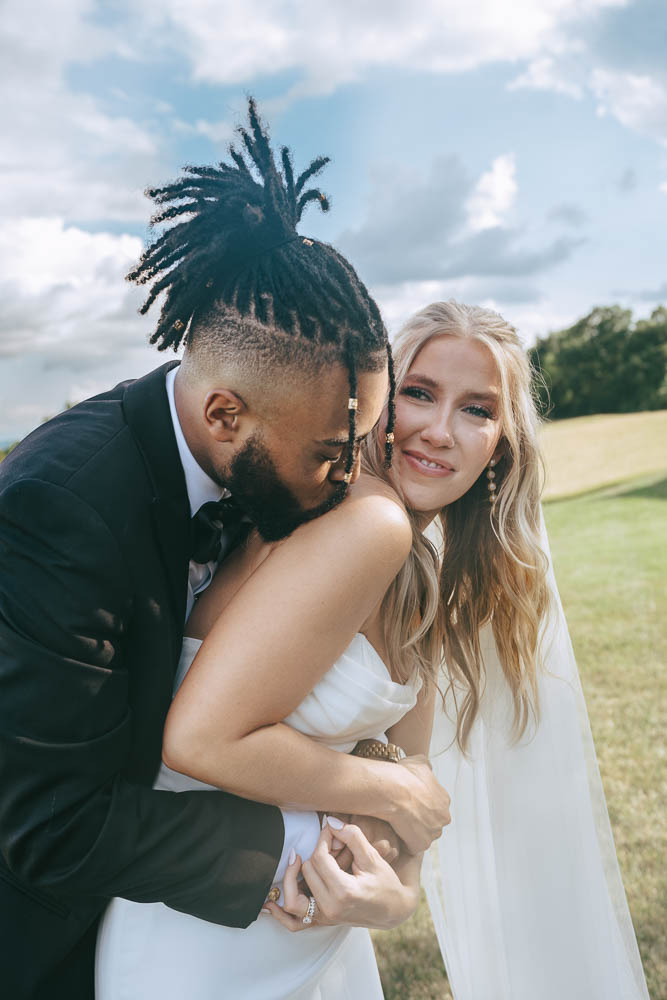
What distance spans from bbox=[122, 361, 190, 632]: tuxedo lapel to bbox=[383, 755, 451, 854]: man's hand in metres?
0.81

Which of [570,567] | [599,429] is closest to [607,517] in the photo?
[570,567]

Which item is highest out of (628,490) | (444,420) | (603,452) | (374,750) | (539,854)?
(444,420)

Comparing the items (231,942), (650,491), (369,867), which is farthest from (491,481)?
(650,491)

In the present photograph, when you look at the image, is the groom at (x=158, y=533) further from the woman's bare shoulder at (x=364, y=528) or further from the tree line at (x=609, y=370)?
the tree line at (x=609, y=370)

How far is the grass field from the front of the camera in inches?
173

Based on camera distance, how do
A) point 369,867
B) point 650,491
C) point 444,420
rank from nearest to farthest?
point 369,867 < point 444,420 < point 650,491

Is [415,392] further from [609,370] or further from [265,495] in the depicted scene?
[609,370]

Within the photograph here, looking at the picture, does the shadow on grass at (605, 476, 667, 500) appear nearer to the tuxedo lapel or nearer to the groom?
the groom

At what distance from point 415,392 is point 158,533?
1298 millimetres

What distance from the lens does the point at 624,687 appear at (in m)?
8.45

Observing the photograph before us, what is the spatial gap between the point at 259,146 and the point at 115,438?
32.8 inches

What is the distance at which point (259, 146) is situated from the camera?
2.11m

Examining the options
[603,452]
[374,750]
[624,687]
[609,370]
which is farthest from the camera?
[609,370]

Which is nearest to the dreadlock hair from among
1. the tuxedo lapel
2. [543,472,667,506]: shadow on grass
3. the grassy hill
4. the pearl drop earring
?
the tuxedo lapel
